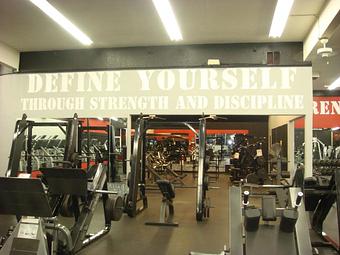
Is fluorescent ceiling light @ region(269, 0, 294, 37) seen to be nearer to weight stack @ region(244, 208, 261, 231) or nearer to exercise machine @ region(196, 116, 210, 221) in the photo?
exercise machine @ region(196, 116, 210, 221)

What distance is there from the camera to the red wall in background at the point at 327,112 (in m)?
11.7

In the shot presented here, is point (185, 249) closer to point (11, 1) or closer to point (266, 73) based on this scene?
point (266, 73)

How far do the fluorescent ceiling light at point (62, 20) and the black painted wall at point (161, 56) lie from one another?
0.67 meters

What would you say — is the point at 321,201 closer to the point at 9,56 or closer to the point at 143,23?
the point at 143,23

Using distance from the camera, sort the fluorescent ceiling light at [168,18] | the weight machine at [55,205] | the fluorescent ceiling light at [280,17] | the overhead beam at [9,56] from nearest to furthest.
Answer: the weight machine at [55,205], the fluorescent ceiling light at [280,17], the fluorescent ceiling light at [168,18], the overhead beam at [9,56]

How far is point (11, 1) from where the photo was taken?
6.57 metres

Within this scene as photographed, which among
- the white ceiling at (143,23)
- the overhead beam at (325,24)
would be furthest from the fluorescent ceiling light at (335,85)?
the overhead beam at (325,24)

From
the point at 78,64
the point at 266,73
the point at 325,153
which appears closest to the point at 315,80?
the point at 325,153

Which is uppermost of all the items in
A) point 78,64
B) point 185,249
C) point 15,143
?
point 78,64

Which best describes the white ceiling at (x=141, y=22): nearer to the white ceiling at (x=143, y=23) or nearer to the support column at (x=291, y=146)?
the white ceiling at (x=143, y=23)

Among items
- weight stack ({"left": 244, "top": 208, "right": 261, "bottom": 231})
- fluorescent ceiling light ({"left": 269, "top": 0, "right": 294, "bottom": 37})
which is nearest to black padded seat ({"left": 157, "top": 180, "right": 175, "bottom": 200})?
weight stack ({"left": 244, "top": 208, "right": 261, "bottom": 231})

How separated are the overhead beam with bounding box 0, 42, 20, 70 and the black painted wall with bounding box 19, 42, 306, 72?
0.48 feet

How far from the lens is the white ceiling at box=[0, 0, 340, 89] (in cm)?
666

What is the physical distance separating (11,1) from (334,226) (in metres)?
7.14
